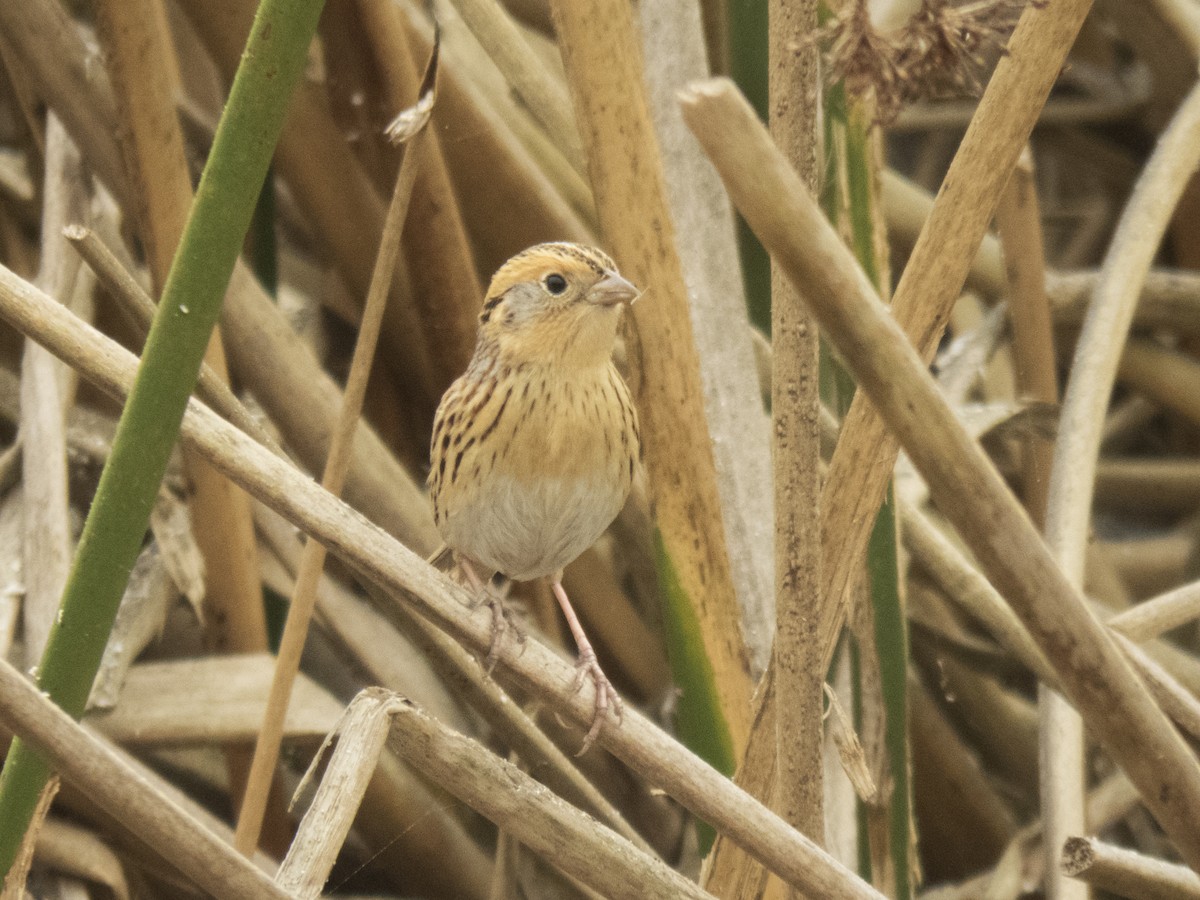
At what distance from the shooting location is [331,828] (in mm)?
1358

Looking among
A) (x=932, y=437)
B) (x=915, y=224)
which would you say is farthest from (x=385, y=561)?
(x=915, y=224)

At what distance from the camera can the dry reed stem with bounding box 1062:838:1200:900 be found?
57.6 inches

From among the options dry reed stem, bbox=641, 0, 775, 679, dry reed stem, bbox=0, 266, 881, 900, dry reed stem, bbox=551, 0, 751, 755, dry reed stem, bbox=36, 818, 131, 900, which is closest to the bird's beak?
dry reed stem, bbox=551, 0, 751, 755

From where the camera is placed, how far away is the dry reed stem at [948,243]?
4.41 ft

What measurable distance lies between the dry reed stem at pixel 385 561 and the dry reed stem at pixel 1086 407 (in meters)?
0.76

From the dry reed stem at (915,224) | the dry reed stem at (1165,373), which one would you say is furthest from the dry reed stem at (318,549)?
the dry reed stem at (1165,373)

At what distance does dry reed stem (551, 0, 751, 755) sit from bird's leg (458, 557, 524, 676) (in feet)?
0.88

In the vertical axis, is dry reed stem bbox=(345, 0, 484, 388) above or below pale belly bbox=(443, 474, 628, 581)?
above

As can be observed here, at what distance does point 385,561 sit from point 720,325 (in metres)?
0.87

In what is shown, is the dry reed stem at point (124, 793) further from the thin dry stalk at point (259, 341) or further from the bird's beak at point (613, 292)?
the thin dry stalk at point (259, 341)

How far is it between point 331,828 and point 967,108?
3.32m

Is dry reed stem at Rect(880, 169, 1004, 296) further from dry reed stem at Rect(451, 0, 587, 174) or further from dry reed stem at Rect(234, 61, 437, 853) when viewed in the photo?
dry reed stem at Rect(234, 61, 437, 853)

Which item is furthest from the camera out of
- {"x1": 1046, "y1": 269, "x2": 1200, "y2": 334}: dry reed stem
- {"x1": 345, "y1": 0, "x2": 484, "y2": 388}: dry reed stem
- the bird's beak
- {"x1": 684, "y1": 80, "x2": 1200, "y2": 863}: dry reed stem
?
{"x1": 1046, "y1": 269, "x2": 1200, "y2": 334}: dry reed stem

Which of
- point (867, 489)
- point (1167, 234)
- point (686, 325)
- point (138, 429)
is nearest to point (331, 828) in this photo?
point (138, 429)
